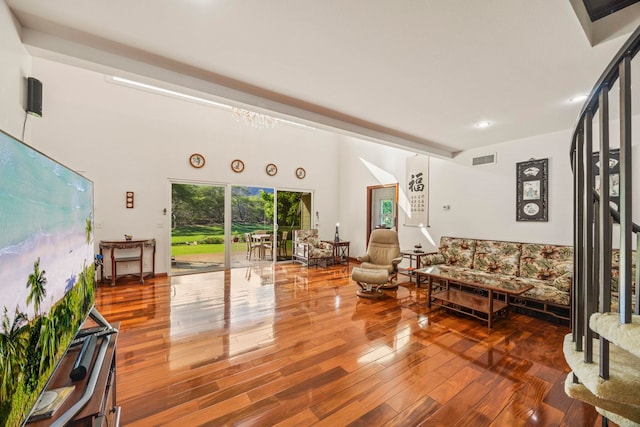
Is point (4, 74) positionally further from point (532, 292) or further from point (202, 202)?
point (532, 292)

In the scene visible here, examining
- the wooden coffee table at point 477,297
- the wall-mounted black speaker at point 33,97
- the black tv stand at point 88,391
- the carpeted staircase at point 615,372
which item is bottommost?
the wooden coffee table at point 477,297

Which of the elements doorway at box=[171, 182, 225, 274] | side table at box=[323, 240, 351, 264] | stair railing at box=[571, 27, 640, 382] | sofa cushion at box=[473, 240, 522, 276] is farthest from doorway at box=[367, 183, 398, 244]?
stair railing at box=[571, 27, 640, 382]

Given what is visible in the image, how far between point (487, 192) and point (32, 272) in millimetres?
5595

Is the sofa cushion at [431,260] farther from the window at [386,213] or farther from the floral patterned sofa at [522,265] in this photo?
the window at [386,213]

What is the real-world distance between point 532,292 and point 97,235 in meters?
6.88

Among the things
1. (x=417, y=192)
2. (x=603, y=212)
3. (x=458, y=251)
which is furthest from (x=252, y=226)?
(x=603, y=212)

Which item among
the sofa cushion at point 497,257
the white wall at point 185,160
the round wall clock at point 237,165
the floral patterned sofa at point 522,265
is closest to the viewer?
the floral patterned sofa at point 522,265

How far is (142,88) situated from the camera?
5.04 m

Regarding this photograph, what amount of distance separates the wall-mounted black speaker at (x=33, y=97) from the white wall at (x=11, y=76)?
0.03 m

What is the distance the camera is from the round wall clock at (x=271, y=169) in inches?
259

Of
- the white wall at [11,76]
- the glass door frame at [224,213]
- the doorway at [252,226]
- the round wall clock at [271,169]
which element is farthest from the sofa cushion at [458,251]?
the white wall at [11,76]

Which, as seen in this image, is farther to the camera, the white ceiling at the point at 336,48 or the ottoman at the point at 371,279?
the ottoman at the point at 371,279

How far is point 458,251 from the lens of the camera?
15.6ft

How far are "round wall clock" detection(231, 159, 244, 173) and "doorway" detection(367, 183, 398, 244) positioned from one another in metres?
3.24
